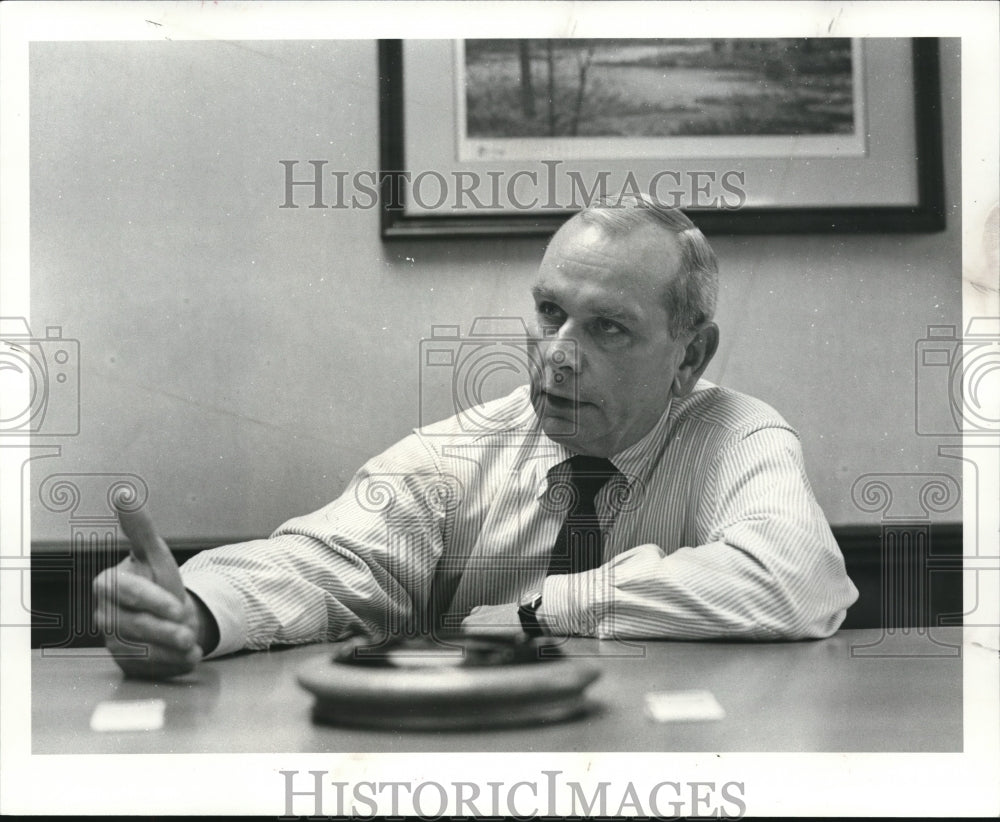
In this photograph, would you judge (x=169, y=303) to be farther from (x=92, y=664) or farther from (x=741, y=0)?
(x=741, y=0)

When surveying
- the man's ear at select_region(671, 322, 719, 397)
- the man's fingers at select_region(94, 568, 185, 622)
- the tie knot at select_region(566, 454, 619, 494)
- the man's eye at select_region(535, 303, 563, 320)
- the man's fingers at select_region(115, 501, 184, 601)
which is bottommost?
the man's fingers at select_region(94, 568, 185, 622)

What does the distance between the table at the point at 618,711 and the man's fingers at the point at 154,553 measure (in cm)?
9

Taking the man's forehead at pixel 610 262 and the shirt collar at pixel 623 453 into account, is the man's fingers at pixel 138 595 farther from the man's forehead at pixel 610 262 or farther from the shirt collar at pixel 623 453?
the man's forehead at pixel 610 262

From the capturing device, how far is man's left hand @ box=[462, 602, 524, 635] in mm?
1166

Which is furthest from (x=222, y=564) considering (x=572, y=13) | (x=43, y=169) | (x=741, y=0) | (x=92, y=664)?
(x=741, y=0)

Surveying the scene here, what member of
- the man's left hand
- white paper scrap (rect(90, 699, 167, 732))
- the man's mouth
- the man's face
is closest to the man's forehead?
the man's face

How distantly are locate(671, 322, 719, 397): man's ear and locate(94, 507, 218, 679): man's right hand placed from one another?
0.57m

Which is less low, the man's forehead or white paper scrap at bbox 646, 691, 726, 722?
the man's forehead

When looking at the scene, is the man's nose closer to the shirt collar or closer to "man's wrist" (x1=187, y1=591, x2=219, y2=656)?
the shirt collar

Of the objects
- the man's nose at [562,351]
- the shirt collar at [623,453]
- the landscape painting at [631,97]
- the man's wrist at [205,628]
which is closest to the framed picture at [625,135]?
the landscape painting at [631,97]

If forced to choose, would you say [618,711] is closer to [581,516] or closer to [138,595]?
[581,516]

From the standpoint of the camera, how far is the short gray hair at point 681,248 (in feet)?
3.88

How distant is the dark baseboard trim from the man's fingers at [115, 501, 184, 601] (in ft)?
0.09

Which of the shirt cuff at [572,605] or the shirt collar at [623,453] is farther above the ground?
the shirt collar at [623,453]
